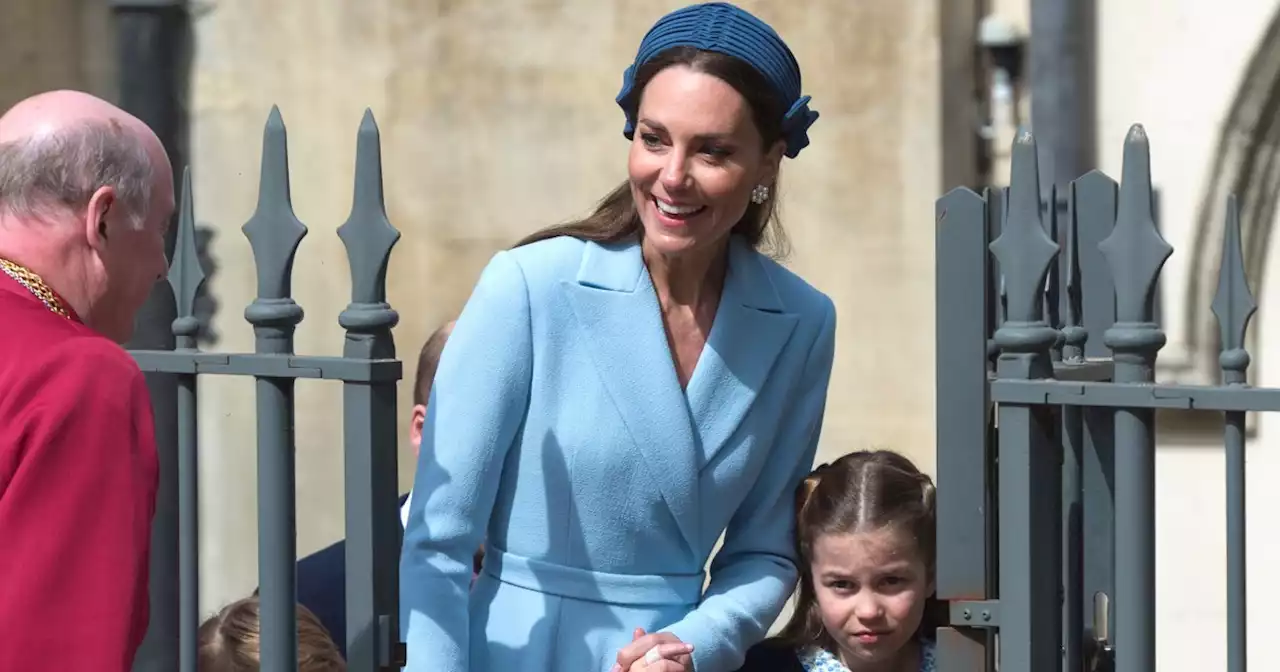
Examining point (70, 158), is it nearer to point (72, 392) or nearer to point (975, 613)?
point (72, 392)

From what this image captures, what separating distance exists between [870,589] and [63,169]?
4.24 feet

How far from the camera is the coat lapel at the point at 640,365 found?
93.8 inches

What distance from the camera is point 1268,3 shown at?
5871 millimetres

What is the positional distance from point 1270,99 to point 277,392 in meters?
4.32

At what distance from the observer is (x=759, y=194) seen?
2473 millimetres

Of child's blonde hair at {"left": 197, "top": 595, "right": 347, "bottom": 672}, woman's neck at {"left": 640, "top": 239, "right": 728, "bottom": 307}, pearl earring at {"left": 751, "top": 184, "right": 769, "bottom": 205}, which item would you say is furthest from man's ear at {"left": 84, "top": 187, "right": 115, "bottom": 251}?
child's blonde hair at {"left": 197, "top": 595, "right": 347, "bottom": 672}

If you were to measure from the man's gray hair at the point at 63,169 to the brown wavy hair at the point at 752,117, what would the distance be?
616 mm

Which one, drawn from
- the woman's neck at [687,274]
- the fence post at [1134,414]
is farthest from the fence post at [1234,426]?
the woman's neck at [687,274]

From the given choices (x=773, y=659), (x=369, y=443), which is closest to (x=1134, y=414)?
(x=773, y=659)

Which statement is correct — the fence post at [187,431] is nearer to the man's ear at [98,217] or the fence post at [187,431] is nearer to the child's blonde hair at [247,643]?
the child's blonde hair at [247,643]

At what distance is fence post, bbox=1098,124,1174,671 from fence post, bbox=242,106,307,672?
3.17 feet

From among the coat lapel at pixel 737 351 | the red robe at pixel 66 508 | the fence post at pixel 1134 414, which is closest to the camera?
the red robe at pixel 66 508

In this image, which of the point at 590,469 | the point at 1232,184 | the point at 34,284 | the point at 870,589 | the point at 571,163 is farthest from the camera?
the point at 571,163

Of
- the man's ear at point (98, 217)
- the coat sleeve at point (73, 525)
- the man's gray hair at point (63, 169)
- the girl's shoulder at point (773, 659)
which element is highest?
the man's gray hair at point (63, 169)
